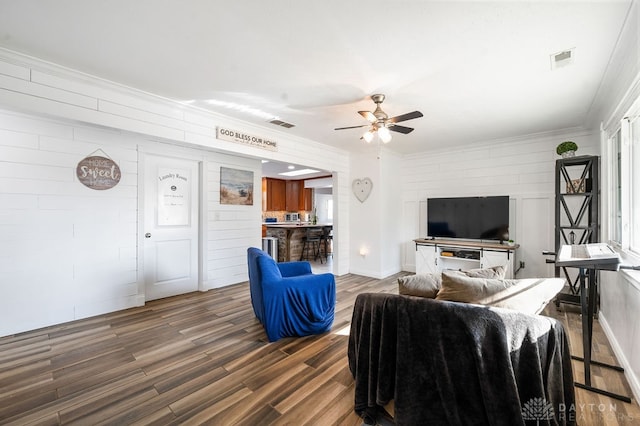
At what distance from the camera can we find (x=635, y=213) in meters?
2.53

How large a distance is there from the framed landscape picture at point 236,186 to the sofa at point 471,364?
3.92 m

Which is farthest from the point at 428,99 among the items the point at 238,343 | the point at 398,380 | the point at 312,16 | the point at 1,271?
the point at 1,271

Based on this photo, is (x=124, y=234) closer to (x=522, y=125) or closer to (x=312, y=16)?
(x=312, y=16)

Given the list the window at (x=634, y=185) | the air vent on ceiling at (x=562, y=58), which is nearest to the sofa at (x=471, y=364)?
the window at (x=634, y=185)

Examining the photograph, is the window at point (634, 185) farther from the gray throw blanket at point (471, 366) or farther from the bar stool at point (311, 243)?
the bar stool at point (311, 243)

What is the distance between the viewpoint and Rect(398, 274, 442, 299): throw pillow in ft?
6.22

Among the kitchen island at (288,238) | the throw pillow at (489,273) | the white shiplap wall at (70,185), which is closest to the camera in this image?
the throw pillow at (489,273)

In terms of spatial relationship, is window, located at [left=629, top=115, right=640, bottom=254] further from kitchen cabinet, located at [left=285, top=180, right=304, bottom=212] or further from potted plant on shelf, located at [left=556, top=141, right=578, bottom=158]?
kitchen cabinet, located at [left=285, top=180, right=304, bottom=212]

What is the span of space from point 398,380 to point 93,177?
158 inches

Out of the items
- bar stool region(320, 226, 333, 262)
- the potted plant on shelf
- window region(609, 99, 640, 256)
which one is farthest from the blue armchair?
bar stool region(320, 226, 333, 262)

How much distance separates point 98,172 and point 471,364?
4.33 metres

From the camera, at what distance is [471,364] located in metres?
1.45

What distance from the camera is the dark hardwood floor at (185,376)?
185 centimetres

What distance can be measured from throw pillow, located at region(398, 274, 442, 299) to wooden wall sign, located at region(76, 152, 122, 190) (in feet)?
12.4
